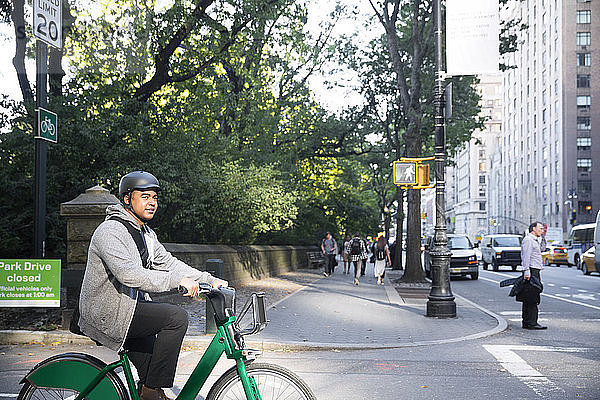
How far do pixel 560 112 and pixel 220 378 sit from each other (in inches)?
3529

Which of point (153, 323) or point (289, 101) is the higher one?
point (289, 101)

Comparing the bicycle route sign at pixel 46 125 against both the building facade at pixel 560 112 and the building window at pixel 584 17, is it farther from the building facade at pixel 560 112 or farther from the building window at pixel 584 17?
the building window at pixel 584 17

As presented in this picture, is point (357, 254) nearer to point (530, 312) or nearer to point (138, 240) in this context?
point (530, 312)

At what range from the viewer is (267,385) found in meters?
3.62

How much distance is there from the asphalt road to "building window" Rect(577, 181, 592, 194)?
7850 centimetres

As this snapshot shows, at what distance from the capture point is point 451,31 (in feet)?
42.8

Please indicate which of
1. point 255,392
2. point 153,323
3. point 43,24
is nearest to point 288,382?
point 255,392

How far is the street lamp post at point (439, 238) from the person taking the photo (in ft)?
42.5

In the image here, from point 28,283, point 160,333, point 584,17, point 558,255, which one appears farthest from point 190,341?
point 584,17

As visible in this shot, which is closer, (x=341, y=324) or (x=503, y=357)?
(x=503, y=357)

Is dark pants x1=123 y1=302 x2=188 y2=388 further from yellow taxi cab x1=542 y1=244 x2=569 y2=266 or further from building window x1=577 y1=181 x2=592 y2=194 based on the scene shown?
building window x1=577 y1=181 x2=592 y2=194

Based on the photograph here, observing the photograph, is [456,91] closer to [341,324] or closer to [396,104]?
[396,104]

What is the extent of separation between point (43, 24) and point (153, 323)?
6604 millimetres

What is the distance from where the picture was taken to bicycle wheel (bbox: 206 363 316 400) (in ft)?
11.7
